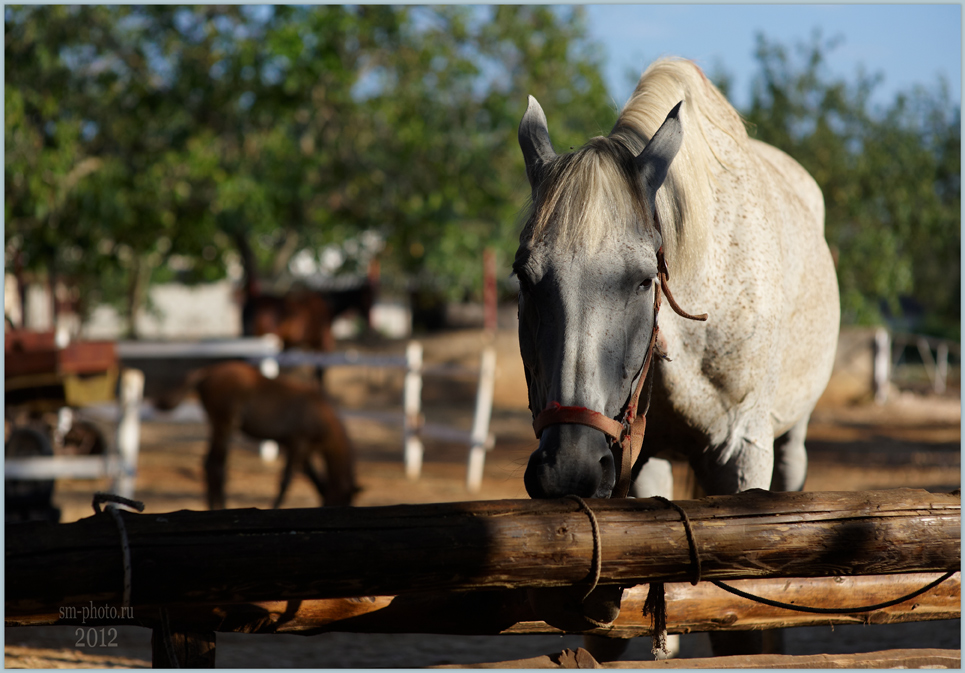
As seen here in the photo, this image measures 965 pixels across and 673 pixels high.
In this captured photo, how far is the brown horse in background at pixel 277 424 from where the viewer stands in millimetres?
6559

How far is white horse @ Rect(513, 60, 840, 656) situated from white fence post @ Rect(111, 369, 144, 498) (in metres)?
5.73

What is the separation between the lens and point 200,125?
1009 centimetres

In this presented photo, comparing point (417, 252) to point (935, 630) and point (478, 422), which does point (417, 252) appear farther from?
point (935, 630)

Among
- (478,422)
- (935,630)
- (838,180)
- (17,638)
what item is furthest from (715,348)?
(838,180)

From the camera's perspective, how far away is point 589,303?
6.03 feet

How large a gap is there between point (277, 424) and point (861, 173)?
1582 centimetres

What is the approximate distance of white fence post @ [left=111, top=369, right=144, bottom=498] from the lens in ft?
23.0

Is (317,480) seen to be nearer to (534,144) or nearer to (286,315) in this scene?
(534,144)

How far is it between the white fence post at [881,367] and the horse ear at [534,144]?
43.8 ft

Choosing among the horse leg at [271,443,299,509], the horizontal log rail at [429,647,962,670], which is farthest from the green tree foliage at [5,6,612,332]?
the horizontal log rail at [429,647,962,670]

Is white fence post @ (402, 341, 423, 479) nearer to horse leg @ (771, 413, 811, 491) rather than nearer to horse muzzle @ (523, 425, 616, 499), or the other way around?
horse leg @ (771, 413, 811, 491)

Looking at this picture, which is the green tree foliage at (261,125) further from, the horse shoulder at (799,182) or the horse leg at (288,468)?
the horse shoulder at (799,182)

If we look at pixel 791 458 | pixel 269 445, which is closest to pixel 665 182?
pixel 791 458

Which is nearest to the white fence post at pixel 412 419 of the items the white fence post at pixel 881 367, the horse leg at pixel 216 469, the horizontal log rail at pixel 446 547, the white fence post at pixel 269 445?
the white fence post at pixel 269 445
